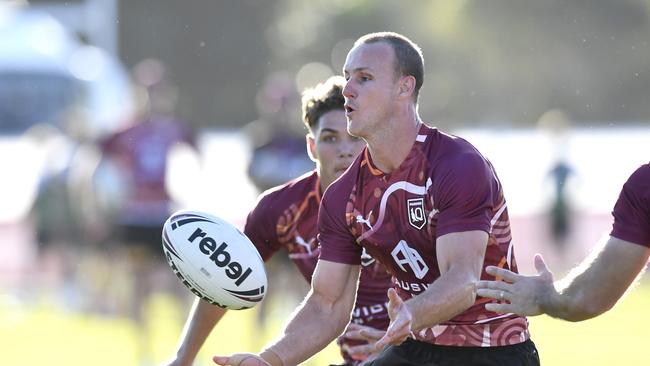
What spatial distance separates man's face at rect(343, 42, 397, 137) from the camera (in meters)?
6.36

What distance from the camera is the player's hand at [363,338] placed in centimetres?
616

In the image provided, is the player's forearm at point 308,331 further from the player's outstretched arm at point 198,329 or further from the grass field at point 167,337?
the grass field at point 167,337

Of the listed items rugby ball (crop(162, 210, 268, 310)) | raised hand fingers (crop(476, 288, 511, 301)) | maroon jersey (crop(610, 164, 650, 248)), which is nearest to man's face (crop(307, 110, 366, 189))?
rugby ball (crop(162, 210, 268, 310))

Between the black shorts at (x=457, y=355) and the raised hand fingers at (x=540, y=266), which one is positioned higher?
the raised hand fingers at (x=540, y=266)

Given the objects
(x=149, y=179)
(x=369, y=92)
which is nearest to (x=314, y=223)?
(x=369, y=92)

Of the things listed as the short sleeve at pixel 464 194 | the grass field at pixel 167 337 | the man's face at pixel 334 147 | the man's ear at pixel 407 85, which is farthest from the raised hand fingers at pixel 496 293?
the grass field at pixel 167 337

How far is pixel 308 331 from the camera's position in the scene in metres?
6.54

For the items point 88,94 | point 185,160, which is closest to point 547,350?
point 185,160

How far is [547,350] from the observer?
14062 millimetres

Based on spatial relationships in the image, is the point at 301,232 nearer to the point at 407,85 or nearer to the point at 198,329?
the point at 198,329

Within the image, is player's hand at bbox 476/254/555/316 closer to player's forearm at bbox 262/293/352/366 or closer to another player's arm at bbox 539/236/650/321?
another player's arm at bbox 539/236/650/321

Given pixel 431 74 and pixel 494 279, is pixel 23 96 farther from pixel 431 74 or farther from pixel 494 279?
pixel 494 279

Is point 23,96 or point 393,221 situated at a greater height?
point 393,221

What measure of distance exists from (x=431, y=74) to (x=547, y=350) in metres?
24.9
